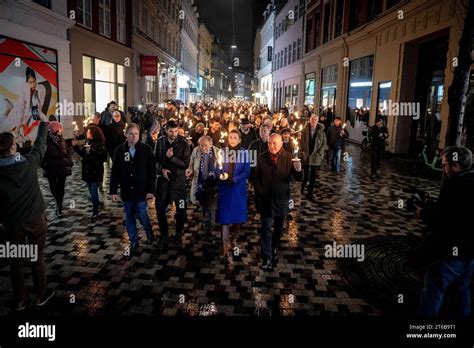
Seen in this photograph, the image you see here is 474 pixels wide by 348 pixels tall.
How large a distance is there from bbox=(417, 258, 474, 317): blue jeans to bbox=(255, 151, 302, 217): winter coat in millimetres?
2173

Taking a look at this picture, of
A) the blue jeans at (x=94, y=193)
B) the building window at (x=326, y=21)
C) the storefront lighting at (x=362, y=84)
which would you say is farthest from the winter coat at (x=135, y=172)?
the building window at (x=326, y=21)

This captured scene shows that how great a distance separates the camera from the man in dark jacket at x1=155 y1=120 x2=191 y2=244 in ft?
20.2

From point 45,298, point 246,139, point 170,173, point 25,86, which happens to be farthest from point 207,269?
point 25,86

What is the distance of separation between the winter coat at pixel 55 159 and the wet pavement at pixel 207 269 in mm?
986

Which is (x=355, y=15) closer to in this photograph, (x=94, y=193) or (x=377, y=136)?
(x=377, y=136)

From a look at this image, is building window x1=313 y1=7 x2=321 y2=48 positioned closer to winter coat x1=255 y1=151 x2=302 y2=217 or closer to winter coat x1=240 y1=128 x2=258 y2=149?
winter coat x1=240 y1=128 x2=258 y2=149

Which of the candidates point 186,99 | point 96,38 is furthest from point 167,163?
point 186,99

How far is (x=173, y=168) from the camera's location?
20.2 ft

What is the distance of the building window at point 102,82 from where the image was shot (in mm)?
18703

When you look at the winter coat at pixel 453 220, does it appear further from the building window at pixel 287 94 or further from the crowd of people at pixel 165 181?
the building window at pixel 287 94

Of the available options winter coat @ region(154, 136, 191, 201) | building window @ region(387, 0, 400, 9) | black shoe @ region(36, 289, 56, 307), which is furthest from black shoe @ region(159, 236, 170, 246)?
building window @ region(387, 0, 400, 9)

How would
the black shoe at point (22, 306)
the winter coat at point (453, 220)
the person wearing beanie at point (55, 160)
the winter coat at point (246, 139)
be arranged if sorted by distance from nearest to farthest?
the winter coat at point (453, 220)
the black shoe at point (22, 306)
the person wearing beanie at point (55, 160)
the winter coat at point (246, 139)

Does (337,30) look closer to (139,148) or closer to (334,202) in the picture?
(334,202)

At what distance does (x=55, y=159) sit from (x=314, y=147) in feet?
20.3
